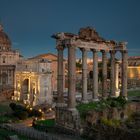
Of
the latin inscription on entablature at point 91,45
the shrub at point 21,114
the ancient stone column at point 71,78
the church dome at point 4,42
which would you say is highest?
the church dome at point 4,42

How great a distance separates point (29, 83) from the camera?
63438 mm

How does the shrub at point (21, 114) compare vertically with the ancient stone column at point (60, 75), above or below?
below

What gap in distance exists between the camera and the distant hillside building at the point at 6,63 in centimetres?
7000

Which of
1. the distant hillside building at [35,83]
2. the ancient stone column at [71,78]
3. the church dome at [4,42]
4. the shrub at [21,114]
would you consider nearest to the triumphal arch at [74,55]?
the ancient stone column at [71,78]

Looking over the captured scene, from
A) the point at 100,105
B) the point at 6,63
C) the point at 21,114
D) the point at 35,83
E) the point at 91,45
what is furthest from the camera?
the point at 6,63

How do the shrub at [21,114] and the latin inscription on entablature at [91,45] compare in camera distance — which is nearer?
the latin inscription on entablature at [91,45]

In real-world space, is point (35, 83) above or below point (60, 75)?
below

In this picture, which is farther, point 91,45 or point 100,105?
point 91,45

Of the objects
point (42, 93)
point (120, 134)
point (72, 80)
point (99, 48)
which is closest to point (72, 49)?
point (72, 80)

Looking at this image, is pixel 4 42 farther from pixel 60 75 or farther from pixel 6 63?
pixel 60 75

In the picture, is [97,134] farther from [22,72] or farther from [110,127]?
[22,72]

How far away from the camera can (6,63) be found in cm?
7350

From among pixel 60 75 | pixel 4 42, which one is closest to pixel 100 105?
pixel 60 75

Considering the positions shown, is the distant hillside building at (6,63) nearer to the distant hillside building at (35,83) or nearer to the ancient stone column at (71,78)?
the distant hillside building at (35,83)
